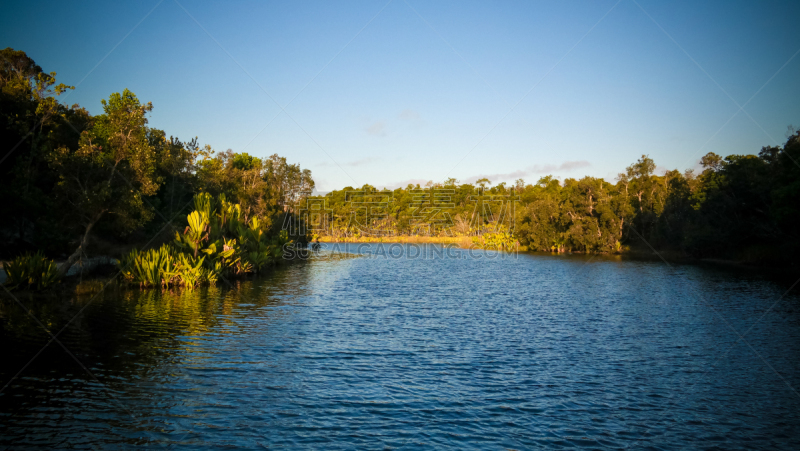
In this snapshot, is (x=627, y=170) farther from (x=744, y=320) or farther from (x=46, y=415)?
(x=46, y=415)

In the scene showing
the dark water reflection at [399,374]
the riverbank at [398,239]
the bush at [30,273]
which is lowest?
the dark water reflection at [399,374]

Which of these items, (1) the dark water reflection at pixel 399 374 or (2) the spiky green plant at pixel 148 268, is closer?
(1) the dark water reflection at pixel 399 374

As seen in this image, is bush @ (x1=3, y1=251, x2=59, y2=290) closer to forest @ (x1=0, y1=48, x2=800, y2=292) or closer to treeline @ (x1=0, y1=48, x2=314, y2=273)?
forest @ (x1=0, y1=48, x2=800, y2=292)

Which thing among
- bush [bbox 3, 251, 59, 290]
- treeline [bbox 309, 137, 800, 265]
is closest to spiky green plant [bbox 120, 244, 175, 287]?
bush [bbox 3, 251, 59, 290]

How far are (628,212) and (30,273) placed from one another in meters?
68.8

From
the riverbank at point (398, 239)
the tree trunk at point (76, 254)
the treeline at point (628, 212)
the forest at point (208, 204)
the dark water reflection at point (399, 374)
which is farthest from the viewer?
the riverbank at point (398, 239)

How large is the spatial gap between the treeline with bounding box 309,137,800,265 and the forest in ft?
0.67

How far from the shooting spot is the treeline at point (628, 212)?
1724 inches

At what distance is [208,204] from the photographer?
3250 cm

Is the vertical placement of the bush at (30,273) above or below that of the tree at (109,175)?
below

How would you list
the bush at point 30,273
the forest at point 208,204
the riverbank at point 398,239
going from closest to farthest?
the bush at point 30,273 → the forest at point 208,204 → the riverbank at point 398,239

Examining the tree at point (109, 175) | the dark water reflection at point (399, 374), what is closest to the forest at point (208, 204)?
the tree at point (109, 175)

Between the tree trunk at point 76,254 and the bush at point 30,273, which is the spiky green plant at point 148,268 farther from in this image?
the bush at point 30,273

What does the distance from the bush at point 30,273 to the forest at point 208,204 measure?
12cm
